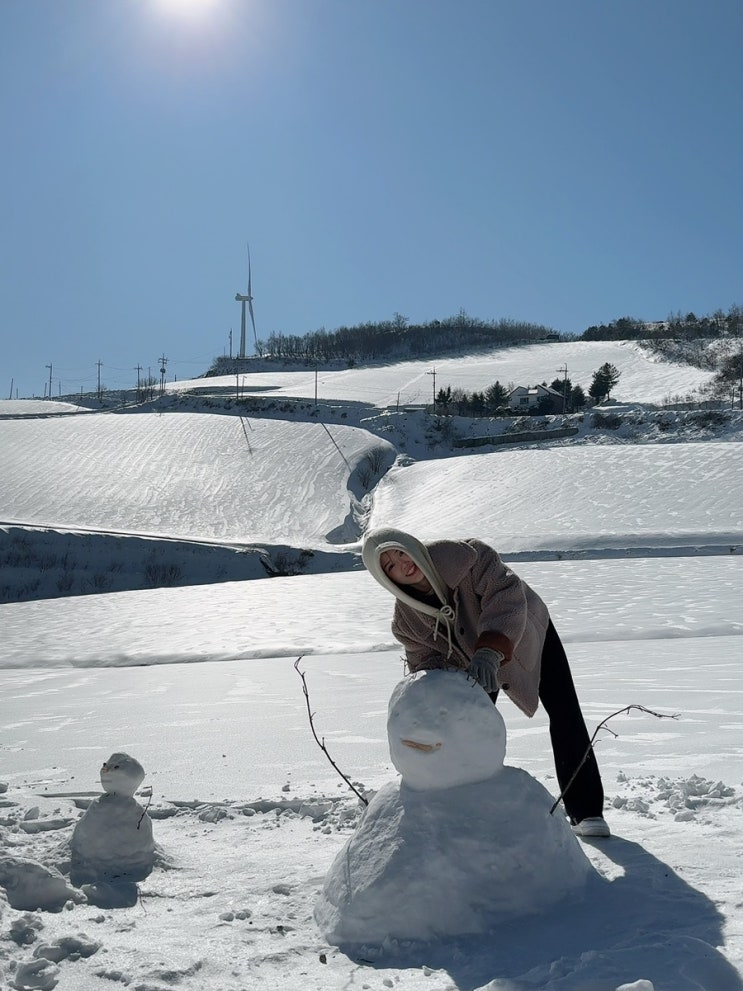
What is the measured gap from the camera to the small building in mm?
46031

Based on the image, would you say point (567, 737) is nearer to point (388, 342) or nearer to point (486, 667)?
point (486, 667)

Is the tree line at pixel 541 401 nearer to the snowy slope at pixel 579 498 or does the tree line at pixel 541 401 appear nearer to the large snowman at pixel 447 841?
the snowy slope at pixel 579 498

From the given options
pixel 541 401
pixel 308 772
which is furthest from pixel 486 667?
pixel 541 401

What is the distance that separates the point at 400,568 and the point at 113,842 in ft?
5.05

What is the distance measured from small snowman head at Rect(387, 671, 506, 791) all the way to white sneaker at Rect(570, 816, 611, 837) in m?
0.69

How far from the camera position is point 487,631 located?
2961mm

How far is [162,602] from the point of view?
56.7ft

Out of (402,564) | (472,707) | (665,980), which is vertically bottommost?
(665,980)

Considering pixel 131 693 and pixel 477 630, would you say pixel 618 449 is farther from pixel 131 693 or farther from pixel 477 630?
pixel 477 630

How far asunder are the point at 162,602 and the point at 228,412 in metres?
32.0

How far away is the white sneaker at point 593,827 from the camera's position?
324cm

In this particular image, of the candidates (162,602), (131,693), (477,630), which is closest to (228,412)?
(162,602)

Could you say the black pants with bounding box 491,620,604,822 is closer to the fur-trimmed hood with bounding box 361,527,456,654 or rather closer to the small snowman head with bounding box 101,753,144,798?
the fur-trimmed hood with bounding box 361,527,456,654

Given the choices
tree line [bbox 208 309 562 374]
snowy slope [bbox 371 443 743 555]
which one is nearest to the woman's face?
snowy slope [bbox 371 443 743 555]
